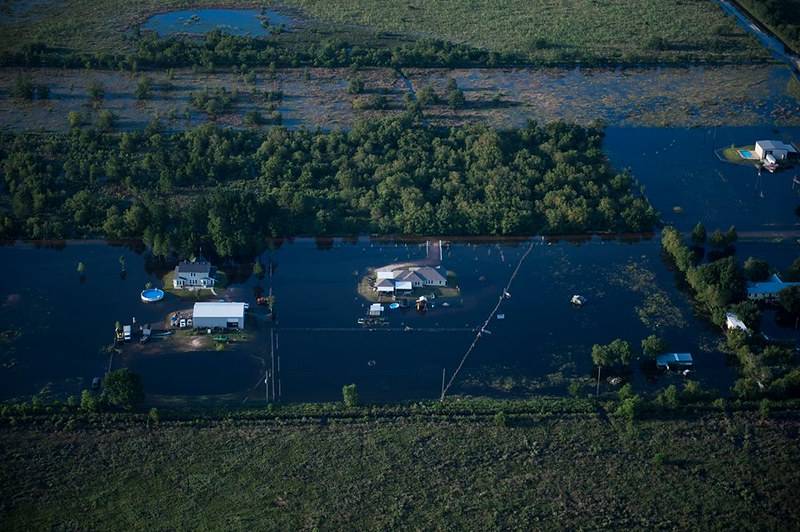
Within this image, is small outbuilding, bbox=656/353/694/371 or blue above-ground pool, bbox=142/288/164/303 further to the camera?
blue above-ground pool, bbox=142/288/164/303

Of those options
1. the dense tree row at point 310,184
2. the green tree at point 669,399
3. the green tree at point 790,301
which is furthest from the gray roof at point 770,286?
the green tree at point 669,399

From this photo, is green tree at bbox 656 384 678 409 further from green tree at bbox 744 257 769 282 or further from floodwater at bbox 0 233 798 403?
green tree at bbox 744 257 769 282

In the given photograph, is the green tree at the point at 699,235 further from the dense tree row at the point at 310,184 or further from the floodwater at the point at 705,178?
the dense tree row at the point at 310,184

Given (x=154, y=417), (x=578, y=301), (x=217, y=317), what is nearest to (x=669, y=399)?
(x=578, y=301)

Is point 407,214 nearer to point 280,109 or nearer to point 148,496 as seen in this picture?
point 280,109

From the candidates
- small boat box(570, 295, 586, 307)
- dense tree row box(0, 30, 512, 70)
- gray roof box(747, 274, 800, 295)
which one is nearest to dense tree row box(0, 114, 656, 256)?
small boat box(570, 295, 586, 307)

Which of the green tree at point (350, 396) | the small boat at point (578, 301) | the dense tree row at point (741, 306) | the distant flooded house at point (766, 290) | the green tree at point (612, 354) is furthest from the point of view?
the distant flooded house at point (766, 290)
